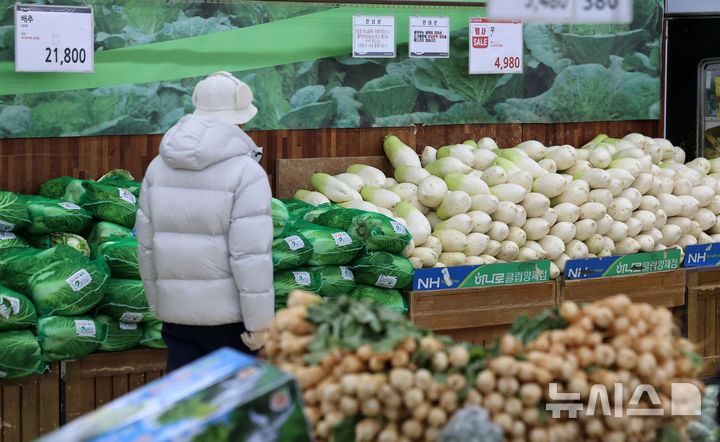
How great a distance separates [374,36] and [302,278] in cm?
186

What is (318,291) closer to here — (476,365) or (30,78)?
(30,78)

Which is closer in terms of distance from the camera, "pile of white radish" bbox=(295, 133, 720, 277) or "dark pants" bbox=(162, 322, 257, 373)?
"dark pants" bbox=(162, 322, 257, 373)

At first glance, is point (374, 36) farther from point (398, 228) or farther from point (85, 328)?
point (85, 328)

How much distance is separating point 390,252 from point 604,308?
255cm

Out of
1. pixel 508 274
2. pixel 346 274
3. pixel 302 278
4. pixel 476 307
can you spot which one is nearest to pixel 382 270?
pixel 346 274

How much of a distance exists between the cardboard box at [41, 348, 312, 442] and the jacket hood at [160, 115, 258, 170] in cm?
155

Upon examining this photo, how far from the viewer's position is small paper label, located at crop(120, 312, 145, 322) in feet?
13.5

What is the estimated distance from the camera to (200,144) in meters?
3.38

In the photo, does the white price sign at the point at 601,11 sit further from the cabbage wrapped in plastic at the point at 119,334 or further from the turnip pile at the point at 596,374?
the cabbage wrapped in plastic at the point at 119,334

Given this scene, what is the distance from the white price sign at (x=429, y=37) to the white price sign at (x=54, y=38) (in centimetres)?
193

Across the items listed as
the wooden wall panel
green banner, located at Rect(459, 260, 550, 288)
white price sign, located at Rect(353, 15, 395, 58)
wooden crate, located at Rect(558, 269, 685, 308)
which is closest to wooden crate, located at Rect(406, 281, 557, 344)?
green banner, located at Rect(459, 260, 550, 288)

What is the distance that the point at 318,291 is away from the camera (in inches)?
177

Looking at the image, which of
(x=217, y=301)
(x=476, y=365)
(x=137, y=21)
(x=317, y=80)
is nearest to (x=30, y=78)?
(x=137, y=21)

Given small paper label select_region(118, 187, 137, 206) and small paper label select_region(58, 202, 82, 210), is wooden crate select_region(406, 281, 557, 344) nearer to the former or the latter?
small paper label select_region(118, 187, 137, 206)
